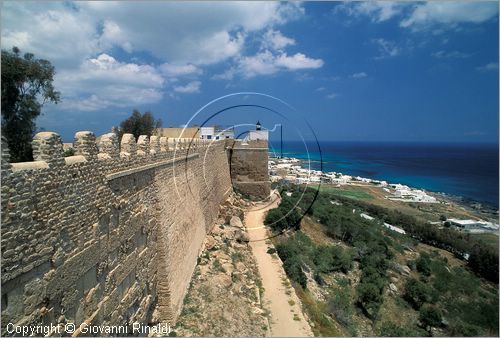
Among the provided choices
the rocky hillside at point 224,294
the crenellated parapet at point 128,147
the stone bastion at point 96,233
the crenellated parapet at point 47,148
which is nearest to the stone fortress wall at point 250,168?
the rocky hillside at point 224,294

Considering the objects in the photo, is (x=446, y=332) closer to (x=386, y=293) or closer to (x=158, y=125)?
(x=386, y=293)

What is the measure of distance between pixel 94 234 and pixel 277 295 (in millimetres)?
8106

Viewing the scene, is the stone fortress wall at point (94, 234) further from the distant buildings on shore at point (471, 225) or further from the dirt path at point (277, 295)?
the distant buildings on shore at point (471, 225)

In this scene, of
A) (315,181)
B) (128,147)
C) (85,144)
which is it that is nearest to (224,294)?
(128,147)

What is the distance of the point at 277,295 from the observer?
1198cm

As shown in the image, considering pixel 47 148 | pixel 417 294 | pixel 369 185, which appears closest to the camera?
pixel 47 148

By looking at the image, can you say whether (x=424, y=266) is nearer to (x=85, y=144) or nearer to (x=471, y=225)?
(x=471, y=225)

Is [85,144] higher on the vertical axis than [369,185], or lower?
higher

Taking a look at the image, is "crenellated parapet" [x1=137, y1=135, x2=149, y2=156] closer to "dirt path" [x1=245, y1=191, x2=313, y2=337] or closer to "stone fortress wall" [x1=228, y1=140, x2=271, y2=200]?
"dirt path" [x1=245, y1=191, x2=313, y2=337]

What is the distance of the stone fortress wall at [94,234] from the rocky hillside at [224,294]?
44 cm

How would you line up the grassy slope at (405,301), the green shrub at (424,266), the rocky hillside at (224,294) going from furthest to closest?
the green shrub at (424,266)
the grassy slope at (405,301)
the rocky hillside at (224,294)

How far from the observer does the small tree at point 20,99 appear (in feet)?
36.7

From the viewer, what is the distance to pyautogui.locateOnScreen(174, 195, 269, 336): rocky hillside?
8.72 m

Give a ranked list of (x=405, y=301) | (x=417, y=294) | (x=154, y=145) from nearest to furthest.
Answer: (x=154, y=145), (x=417, y=294), (x=405, y=301)
